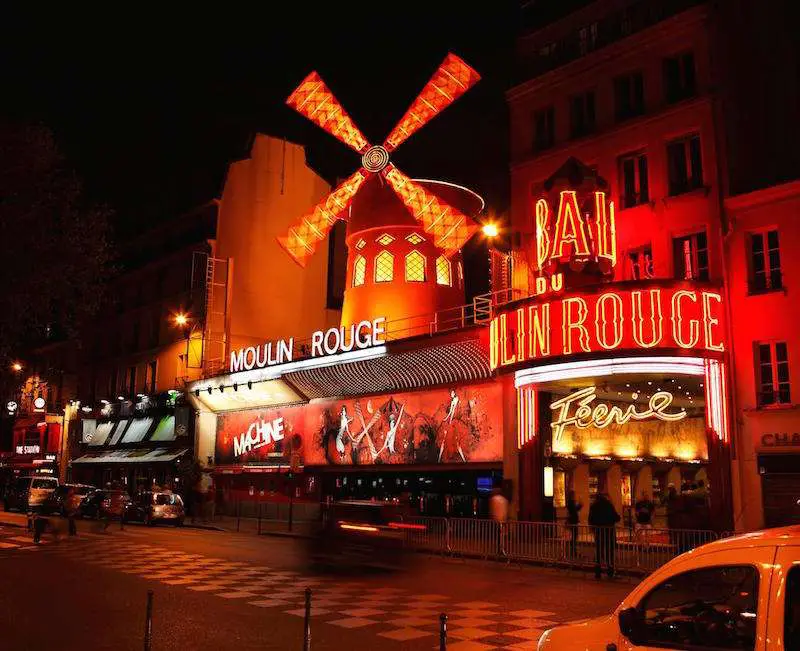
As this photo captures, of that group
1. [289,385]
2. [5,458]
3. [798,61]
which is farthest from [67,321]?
[5,458]

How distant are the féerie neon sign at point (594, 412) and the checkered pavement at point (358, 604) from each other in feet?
30.4

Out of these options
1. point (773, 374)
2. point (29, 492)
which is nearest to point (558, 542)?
point (773, 374)

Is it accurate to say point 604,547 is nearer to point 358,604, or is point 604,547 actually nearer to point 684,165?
point 358,604

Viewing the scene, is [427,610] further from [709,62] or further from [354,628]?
[709,62]

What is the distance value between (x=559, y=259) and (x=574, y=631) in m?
15.9

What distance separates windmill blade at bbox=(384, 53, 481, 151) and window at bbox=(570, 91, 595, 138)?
7004mm

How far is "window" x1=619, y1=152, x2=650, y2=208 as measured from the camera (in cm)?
2194

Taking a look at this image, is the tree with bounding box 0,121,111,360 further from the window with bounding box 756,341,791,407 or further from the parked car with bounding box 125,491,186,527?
the window with bounding box 756,341,791,407

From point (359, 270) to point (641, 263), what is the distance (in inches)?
494

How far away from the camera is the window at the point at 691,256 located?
67.3 feet

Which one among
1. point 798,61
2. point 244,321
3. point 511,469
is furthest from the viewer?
point 244,321

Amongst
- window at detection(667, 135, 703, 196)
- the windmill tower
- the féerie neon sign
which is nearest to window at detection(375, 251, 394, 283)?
the windmill tower

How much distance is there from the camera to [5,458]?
55.5 meters

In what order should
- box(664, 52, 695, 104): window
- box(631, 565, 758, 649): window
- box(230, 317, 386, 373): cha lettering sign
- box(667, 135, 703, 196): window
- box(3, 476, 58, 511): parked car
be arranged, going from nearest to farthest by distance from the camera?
box(631, 565, 758, 649): window, box(667, 135, 703, 196): window, box(664, 52, 695, 104): window, box(230, 317, 386, 373): cha lettering sign, box(3, 476, 58, 511): parked car
